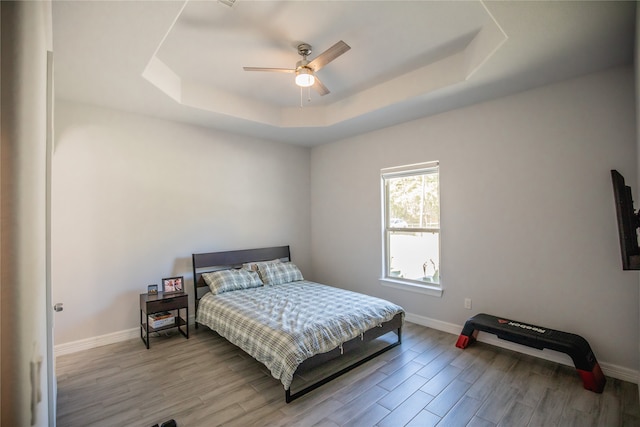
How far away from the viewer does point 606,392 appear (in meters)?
2.33

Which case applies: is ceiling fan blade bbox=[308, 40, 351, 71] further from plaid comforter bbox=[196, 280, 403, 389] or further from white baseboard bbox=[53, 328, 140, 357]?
white baseboard bbox=[53, 328, 140, 357]

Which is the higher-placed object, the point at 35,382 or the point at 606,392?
the point at 35,382

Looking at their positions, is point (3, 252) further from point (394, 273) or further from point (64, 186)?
point (394, 273)

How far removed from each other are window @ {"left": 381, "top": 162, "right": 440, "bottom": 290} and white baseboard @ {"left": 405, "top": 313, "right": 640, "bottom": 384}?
1.49 feet

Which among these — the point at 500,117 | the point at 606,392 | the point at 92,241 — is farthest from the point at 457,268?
the point at 92,241

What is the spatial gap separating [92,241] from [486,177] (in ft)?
14.7

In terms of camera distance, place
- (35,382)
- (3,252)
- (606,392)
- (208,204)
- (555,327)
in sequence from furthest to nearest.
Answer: (208,204) < (555,327) < (606,392) < (35,382) < (3,252)

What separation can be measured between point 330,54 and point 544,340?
3.04 meters

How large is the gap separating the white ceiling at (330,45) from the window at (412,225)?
84 centimetres

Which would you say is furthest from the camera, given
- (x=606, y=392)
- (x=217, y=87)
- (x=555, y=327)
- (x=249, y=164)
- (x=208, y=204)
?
(x=249, y=164)

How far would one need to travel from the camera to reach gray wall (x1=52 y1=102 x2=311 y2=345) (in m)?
3.14

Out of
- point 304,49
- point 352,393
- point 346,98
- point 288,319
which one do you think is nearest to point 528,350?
point 352,393

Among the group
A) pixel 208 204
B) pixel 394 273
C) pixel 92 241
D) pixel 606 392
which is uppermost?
pixel 208 204

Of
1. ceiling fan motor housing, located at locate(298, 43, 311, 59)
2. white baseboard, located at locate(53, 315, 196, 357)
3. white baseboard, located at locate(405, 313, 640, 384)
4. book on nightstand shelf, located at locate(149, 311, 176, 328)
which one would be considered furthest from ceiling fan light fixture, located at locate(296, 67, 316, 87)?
white baseboard, located at locate(53, 315, 196, 357)
